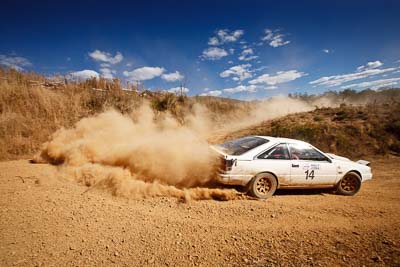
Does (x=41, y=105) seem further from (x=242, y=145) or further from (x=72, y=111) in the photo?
(x=242, y=145)

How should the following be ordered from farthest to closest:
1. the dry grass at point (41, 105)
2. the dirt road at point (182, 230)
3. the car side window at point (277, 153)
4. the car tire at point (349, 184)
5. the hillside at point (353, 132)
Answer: the hillside at point (353, 132) → the dry grass at point (41, 105) → the car tire at point (349, 184) → the car side window at point (277, 153) → the dirt road at point (182, 230)

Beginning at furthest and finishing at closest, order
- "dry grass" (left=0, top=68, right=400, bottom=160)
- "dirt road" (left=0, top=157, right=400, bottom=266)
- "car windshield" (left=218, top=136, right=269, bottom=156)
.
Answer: "dry grass" (left=0, top=68, right=400, bottom=160)
"car windshield" (left=218, top=136, right=269, bottom=156)
"dirt road" (left=0, top=157, right=400, bottom=266)

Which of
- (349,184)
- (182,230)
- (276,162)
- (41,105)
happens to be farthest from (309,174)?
(41,105)

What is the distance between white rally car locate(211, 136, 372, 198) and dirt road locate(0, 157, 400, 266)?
459 millimetres

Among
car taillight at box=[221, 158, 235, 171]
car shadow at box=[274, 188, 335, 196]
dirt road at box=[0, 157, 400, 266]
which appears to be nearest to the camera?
dirt road at box=[0, 157, 400, 266]

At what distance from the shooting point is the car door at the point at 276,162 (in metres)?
5.38

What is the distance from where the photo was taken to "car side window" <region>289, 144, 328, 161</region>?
5.81 meters

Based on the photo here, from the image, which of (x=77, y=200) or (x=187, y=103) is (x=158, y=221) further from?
(x=187, y=103)

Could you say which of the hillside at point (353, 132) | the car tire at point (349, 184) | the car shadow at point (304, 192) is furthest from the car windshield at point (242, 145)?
the hillside at point (353, 132)

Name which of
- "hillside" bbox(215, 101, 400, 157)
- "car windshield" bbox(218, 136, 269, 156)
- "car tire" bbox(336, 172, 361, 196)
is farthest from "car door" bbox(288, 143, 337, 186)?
"hillside" bbox(215, 101, 400, 157)

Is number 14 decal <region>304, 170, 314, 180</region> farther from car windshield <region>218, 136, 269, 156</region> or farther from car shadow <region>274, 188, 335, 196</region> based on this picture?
car windshield <region>218, 136, 269, 156</region>

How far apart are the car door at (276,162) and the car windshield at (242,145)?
0.34 m

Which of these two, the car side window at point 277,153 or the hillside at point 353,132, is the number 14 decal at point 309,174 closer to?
the car side window at point 277,153

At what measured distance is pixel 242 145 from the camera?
6027 mm
